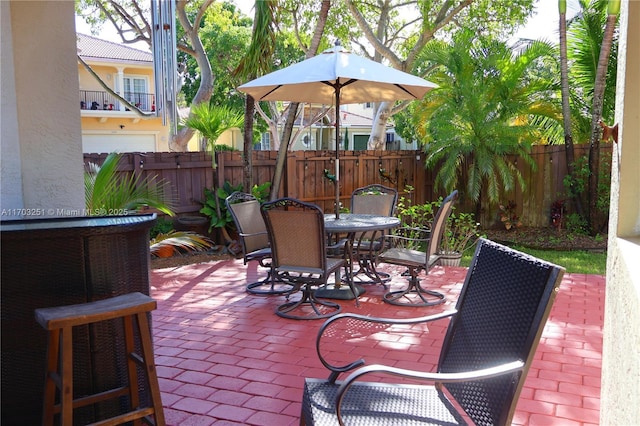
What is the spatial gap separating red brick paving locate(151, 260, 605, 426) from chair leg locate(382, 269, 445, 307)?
0.10 metres

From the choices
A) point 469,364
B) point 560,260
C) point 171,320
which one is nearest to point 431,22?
point 560,260

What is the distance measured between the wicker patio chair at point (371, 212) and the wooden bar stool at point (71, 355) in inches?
133

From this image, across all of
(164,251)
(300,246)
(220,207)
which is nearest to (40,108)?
(300,246)

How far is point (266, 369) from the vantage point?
3.60 m

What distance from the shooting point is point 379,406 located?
2121mm

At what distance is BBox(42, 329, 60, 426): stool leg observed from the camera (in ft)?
7.56

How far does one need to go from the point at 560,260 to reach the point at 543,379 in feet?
15.3

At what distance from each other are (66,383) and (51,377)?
179 millimetres

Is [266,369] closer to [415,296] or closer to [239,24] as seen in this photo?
[415,296]

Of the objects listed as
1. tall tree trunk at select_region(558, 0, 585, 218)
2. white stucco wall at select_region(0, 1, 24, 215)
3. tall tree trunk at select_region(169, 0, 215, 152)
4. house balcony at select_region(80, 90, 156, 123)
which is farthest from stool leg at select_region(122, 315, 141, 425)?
house balcony at select_region(80, 90, 156, 123)

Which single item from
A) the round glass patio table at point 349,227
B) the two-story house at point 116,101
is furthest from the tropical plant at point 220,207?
the two-story house at point 116,101

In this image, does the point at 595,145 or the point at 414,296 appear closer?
the point at 414,296

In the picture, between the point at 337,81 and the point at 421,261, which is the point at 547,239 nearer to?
the point at 421,261

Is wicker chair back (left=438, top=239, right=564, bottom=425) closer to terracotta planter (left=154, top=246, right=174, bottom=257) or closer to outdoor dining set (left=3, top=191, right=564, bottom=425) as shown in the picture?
outdoor dining set (left=3, top=191, right=564, bottom=425)
